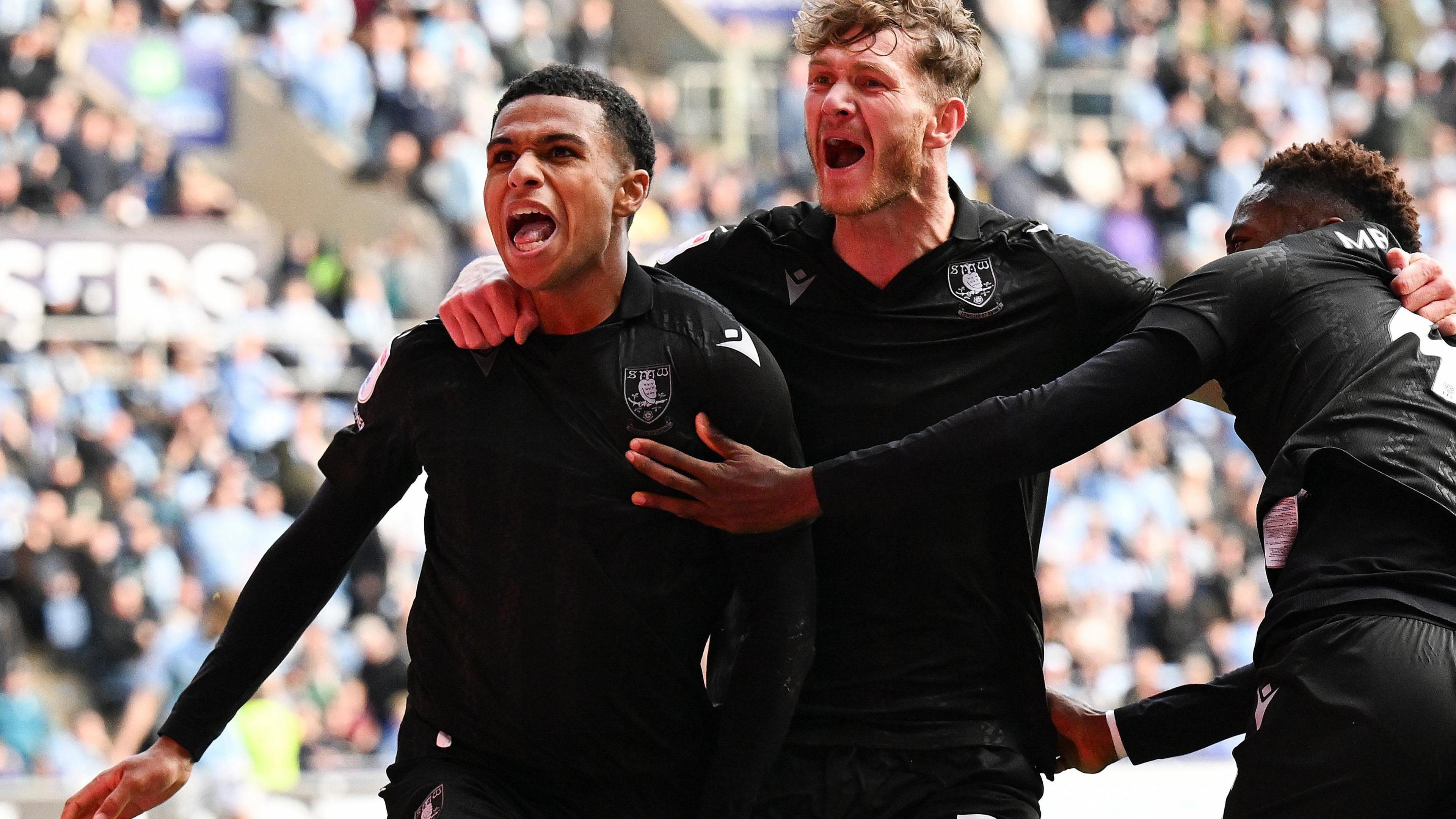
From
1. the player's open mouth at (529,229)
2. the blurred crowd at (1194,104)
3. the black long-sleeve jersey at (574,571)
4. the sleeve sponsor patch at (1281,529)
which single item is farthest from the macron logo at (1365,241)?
the blurred crowd at (1194,104)

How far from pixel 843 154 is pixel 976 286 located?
49cm

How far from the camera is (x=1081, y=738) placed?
3947 mm

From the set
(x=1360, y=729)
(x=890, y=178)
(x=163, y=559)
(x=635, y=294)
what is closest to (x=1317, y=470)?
(x=1360, y=729)

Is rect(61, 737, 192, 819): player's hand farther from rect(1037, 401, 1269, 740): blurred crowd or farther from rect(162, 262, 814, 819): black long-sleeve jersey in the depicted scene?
rect(1037, 401, 1269, 740): blurred crowd

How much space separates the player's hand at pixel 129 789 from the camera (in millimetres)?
3564

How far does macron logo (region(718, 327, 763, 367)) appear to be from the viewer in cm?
359

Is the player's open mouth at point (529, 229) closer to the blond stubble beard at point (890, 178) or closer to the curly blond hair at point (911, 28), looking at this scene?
the blond stubble beard at point (890, 178)

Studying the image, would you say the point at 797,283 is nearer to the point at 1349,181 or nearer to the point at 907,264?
the point at 907,264

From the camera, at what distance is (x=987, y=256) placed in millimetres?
4090

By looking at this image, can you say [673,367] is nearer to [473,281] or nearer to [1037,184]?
[473,281]

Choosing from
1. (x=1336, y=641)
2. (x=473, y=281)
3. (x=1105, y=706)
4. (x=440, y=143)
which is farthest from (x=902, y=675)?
(x=440, y=143)

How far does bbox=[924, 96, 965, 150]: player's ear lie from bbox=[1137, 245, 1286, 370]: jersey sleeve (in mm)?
846

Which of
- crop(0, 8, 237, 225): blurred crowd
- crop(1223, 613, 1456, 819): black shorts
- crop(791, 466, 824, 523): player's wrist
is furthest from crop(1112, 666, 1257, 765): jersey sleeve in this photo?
crop(0, 8, 237, 225): blurred crowd

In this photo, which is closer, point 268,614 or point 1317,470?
point 1317,470
